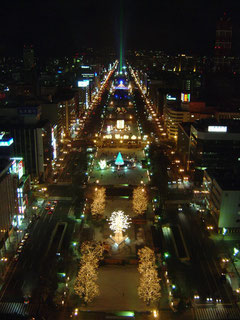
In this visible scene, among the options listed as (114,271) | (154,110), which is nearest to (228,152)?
(114,271)

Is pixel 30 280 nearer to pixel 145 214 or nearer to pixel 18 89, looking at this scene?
pixel 145 214

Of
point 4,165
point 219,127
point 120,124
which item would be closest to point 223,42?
point 120,124

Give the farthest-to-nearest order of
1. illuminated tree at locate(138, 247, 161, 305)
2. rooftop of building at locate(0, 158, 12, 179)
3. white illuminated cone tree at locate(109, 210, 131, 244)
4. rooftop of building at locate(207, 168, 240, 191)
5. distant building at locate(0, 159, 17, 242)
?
rooftop of building at locate(207, 168, 240, 191) → white illuminated cone tree at locate(109, 210, 131, 244) → rooftop of building at locate(0, 158, 12, 179) → distant building at locate(0, 159, 17, 242) → illuminated tree at locate(138, 247, 161, 305)

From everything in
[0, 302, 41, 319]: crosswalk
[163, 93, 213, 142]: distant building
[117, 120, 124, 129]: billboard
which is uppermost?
[163, 93, 213, 142]: distant building

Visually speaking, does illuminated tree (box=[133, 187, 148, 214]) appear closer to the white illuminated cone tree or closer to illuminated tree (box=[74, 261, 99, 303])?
the white illuminated cone tree

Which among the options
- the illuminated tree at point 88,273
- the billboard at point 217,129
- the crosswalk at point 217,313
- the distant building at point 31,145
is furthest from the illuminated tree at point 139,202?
the crosswalk at point 217,313

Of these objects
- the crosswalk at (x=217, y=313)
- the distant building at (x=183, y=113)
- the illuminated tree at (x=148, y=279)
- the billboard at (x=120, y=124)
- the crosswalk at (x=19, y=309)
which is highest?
the distant building at (x=183, y=113)

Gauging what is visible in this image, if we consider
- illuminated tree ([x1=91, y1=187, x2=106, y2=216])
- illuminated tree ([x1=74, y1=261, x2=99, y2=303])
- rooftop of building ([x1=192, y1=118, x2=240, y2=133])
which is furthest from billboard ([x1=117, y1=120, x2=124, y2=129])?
illuminated tree ([x1=74, y1=261, x2=99, y2=303])

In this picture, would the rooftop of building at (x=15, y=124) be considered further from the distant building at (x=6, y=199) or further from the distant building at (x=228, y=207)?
the distant building at (x=228, y=207)
